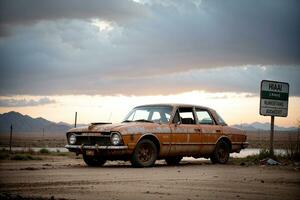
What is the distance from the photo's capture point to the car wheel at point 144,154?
44.9 feet

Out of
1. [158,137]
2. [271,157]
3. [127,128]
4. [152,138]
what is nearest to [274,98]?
[271,157]

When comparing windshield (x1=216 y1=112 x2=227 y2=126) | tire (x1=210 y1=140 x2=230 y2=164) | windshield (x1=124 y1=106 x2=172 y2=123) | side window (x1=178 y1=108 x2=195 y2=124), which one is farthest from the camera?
windshield (x1=216 y1=112 x2=227 y2=126)

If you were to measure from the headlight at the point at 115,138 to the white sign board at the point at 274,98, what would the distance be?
19.2 ft

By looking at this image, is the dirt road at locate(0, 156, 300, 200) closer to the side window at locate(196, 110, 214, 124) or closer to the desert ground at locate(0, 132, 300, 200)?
the desert ground at locate(0, 132, 300, 200)

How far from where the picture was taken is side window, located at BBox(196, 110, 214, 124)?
52.5 ft

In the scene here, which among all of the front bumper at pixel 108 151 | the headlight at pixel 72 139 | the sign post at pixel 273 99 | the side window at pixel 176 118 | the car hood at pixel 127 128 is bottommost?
the front bumper at pixel 108 151

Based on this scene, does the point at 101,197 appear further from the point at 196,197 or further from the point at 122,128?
the point at 122,128

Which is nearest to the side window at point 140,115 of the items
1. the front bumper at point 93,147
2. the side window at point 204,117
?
the side window at point 204,117

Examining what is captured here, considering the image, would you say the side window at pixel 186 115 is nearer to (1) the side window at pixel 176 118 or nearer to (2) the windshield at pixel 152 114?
(1) the side window at pixel 176 118

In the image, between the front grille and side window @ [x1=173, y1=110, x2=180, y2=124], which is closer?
the front grille

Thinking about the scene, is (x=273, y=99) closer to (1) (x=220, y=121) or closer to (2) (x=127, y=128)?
(1) (x=220, y=121)

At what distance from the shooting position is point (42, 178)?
1027cm

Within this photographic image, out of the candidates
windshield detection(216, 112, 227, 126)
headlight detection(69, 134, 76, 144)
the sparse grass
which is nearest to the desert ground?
headlight detection(69, 134, 76, 144)

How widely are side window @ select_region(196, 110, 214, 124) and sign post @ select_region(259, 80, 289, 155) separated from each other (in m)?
1.93
